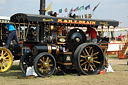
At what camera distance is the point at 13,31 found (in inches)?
342

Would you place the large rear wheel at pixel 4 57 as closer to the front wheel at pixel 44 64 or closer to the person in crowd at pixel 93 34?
the front wheel at pixel 44 64

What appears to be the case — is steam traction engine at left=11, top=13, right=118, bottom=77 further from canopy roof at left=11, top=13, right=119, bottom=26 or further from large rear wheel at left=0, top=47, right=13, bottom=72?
large rear wheel at left=0, top=47, right=13, bottom=72

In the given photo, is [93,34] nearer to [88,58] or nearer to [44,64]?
[88,58]

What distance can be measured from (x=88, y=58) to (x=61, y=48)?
1.00 m

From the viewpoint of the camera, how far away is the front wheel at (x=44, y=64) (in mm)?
6504

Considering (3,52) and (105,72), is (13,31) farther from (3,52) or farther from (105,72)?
(105,72)

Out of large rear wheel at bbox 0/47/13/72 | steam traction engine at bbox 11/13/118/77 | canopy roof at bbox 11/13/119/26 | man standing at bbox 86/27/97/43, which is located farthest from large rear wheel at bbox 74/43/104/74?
large rear wheel at bbox 0/47/13/72

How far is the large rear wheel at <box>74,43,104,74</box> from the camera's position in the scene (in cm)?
680

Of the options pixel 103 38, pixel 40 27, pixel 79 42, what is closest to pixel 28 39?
pixel 40 27

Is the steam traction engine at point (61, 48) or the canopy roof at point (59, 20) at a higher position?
the canopy roof at point (59, 20)

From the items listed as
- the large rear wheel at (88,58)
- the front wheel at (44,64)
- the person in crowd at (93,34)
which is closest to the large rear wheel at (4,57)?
the front wheel at (44,64)

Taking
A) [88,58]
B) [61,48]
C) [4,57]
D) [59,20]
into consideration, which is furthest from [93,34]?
[4,57]

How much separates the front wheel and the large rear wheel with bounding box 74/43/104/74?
2.54 ft

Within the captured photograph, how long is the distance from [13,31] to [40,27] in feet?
5.47
